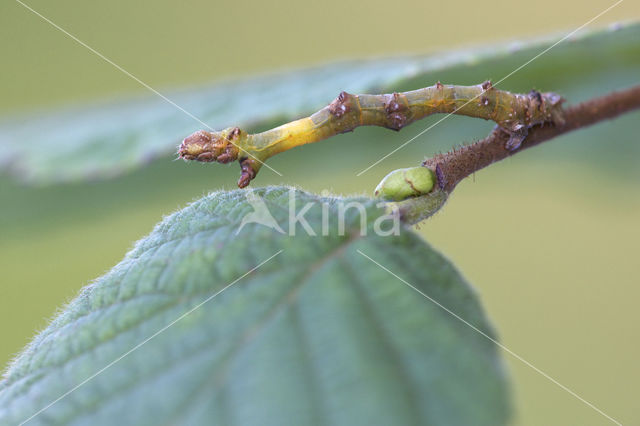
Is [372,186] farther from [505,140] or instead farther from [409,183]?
[409,183]

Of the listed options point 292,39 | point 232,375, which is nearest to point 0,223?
point 232,375

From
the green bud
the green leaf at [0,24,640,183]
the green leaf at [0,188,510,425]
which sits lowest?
the green leaf at [0,188,510,425]

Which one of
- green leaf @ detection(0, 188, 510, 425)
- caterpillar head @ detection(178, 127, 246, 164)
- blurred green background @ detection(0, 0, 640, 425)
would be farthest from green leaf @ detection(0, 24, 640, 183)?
green leaf @ detection(0, 188, 510, 425)

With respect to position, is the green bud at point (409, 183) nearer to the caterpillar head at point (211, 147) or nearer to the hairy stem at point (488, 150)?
the hairy stem at point (488, 150)

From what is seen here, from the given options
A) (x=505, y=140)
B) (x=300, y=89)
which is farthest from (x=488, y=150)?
(x=300, y=89)

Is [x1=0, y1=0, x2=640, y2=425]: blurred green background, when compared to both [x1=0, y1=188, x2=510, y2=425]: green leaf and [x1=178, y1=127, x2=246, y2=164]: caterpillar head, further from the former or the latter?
[x1=178, y1=127, x2=246, y2=164]: caterpillar head

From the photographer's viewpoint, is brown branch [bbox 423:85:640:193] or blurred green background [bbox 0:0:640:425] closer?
brown branch [bbox 423:85:640:193]

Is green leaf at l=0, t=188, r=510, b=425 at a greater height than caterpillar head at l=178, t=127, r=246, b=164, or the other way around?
caterpillar head at l=178, t=127, r=246, b=164
